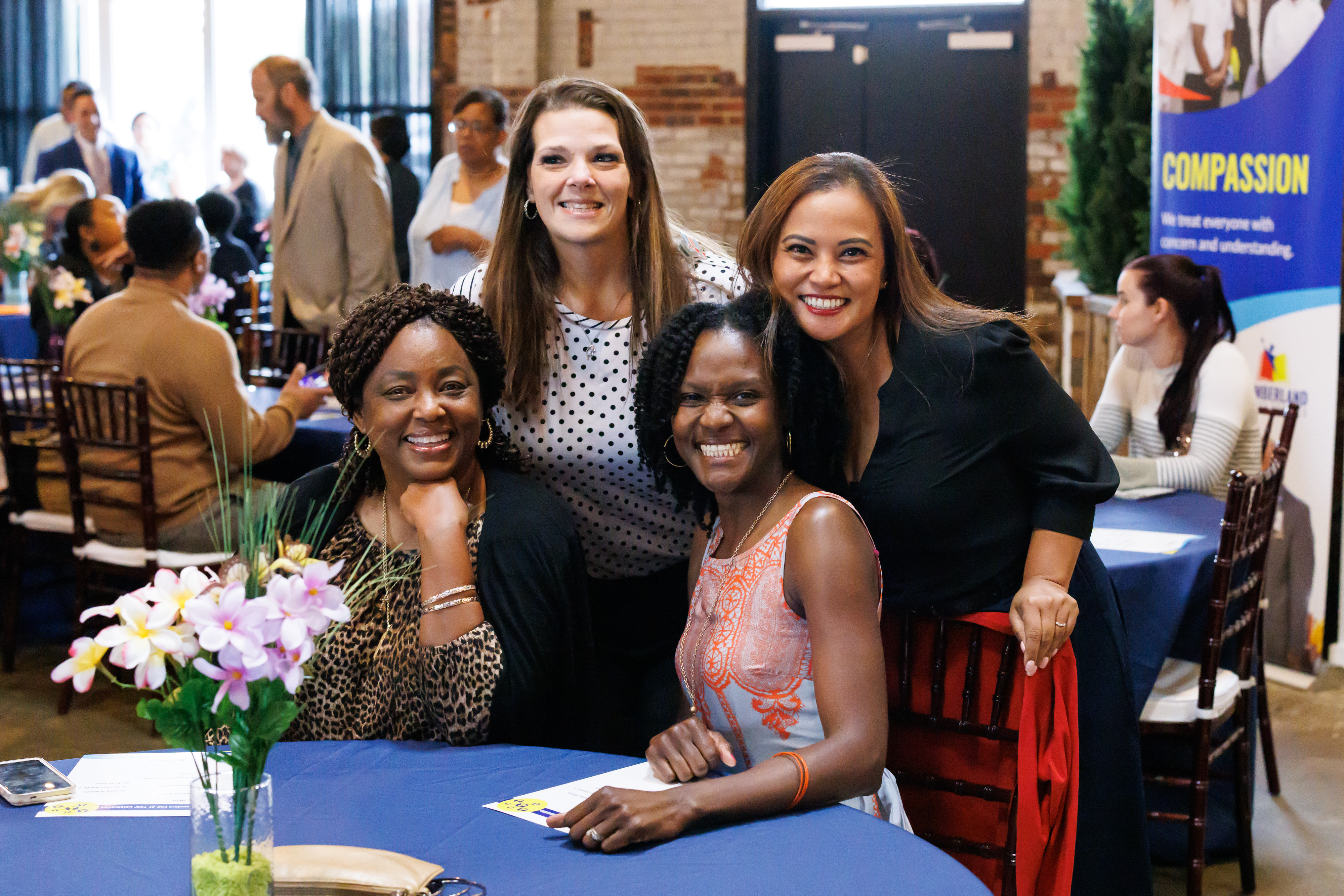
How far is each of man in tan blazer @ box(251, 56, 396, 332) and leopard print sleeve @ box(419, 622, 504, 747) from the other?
3.70m

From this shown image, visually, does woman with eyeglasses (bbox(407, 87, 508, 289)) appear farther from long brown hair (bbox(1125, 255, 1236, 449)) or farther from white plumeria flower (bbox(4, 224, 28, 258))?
long brown hair (bbox(1125, 255, 1236, 449))

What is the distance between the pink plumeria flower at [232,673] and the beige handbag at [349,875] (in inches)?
9.9

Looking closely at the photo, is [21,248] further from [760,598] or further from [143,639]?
[143,639]

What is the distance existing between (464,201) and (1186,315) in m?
2.97

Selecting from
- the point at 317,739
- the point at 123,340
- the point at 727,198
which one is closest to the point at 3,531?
the point at 123,340

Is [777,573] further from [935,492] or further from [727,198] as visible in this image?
[727,198]

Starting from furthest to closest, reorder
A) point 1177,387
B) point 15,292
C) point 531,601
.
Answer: point 15,292, point 1177,387, point 531,601

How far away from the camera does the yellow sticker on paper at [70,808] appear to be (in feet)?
4.99

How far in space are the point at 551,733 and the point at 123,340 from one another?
2413mm

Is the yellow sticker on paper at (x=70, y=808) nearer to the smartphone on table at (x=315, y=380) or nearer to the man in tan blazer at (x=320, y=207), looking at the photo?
the smartphone on table at (x=315, y=380)

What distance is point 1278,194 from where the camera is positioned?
436cm

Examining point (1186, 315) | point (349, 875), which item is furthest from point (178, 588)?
point (1186, 315)

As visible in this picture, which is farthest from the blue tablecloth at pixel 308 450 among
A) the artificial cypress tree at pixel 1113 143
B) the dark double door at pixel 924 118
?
the dark double door at pixel 924 118

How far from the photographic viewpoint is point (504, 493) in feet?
6.48
